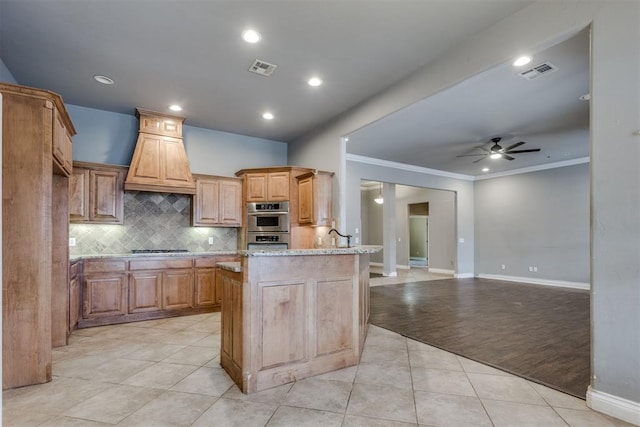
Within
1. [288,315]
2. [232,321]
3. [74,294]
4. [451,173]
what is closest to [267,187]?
[74,294]

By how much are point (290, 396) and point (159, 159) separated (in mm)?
3999

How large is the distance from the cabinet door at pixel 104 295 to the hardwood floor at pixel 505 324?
3.43 metres

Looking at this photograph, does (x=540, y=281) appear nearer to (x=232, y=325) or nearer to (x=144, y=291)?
(x=232, y=325)

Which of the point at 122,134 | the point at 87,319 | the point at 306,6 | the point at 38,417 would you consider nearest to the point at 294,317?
the point at 38,417

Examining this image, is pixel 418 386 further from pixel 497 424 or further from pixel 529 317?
pixel 529 317

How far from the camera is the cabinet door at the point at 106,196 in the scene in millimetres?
4664

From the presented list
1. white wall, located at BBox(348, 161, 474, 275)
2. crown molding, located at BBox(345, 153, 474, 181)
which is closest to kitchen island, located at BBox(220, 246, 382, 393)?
white wall, located at BBox(348, 161, 474, 275)

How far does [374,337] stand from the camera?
3840 millimetres

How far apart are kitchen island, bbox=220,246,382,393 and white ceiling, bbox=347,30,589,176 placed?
A: 248 centimetres

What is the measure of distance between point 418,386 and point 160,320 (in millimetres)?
3601

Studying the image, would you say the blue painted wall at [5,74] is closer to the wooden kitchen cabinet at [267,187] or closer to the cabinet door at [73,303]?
the cabinet door at [73,303]

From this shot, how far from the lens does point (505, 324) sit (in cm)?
442

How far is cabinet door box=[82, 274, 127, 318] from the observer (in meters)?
4.25

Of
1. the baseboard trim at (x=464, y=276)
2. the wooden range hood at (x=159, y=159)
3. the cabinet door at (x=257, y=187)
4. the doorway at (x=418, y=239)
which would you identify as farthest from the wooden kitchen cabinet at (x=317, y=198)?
the doorway at (x=418, y=239)
